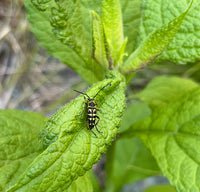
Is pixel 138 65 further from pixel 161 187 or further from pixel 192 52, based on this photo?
pixel 161 187

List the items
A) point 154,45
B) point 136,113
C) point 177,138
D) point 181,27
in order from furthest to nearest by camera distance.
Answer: point 136,113
point 177,138
point 181,27
point 154,45

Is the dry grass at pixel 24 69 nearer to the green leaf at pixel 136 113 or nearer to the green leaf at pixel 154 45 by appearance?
the green leaf at pixel 136 113


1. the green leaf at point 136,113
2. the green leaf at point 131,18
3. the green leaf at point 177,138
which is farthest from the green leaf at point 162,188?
the green leaf at point 131,18

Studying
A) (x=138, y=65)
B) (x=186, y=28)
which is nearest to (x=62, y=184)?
(x=138, y=65)

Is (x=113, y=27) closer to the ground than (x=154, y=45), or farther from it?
farther from it

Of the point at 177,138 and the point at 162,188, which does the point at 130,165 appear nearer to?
the point at 162,188

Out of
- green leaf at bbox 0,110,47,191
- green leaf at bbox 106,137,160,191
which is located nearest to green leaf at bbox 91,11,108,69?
green leaf at bbox 0,110,47,191

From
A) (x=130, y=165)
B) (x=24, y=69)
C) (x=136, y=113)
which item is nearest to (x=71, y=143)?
Answer: (x=130, y=165)
